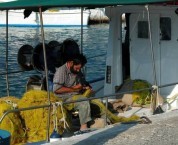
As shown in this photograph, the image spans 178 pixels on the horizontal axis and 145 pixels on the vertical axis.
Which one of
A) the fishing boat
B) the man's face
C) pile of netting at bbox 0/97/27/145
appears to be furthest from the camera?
the fishing boat

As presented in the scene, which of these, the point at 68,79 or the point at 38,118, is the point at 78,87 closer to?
the point at 68,79

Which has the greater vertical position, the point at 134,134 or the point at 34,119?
the point at 34,119

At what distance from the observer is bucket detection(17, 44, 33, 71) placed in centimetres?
1270

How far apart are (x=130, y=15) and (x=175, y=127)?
11.4ft

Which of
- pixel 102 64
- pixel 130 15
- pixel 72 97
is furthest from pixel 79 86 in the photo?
pixel 102 64

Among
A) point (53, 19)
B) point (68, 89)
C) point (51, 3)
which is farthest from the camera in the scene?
point (53, 19)

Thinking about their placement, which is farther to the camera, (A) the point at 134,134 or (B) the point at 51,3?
(A) the point at 134,134

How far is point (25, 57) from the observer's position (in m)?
12.8

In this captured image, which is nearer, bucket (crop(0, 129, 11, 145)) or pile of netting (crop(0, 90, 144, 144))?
bucket (crop(0, 129, 11, 145))

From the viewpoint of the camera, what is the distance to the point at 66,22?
5962 cm

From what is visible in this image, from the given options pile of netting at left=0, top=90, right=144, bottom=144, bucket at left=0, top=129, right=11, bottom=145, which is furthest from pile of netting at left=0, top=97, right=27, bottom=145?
bucket at left=0, top=129, right=11, bottom=145

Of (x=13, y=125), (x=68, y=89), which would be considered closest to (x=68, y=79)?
(x=68, y=89)

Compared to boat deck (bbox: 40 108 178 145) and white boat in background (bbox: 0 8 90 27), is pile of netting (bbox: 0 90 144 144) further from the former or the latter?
white boat in background (bbox: 0 8 90 27)

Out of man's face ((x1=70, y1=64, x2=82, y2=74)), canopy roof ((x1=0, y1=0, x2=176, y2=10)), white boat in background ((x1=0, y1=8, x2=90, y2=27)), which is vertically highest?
white boat in background ((x1=0, y1=8, x2=90, y2=27))
